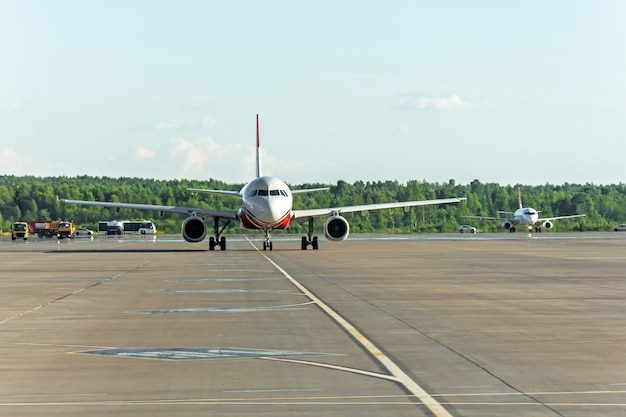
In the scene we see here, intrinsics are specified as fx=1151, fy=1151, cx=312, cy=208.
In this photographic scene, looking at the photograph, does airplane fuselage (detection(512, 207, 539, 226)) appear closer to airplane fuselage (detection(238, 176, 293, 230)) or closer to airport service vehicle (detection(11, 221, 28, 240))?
airport service vehicle (detection(11, 221, 28, 240))

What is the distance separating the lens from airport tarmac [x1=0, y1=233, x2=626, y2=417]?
36.1ft

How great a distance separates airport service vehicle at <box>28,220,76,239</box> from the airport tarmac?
92079 mm

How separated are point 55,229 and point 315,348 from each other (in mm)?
119434

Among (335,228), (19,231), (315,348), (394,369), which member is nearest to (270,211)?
(335,228)

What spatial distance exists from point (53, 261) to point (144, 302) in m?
25.7

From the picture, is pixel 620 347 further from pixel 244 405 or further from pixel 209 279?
pixel 209 279

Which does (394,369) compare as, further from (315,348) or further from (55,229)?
(55,229)

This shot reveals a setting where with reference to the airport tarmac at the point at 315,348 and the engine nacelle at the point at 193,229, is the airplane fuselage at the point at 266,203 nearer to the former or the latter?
the engine nacelle at the point at 193,229

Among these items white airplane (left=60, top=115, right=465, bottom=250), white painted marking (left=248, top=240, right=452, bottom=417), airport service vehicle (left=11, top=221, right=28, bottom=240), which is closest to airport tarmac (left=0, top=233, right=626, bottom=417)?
white painted marking (left=248, top=240, right=452, bottom=417)

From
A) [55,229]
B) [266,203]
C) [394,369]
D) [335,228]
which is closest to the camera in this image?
[394,369]

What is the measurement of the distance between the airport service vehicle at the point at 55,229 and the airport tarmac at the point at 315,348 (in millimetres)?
92079

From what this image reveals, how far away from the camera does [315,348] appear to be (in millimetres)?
15492

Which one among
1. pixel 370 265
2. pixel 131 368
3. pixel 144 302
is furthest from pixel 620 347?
pixel 370 265

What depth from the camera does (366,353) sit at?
14.8 metres
